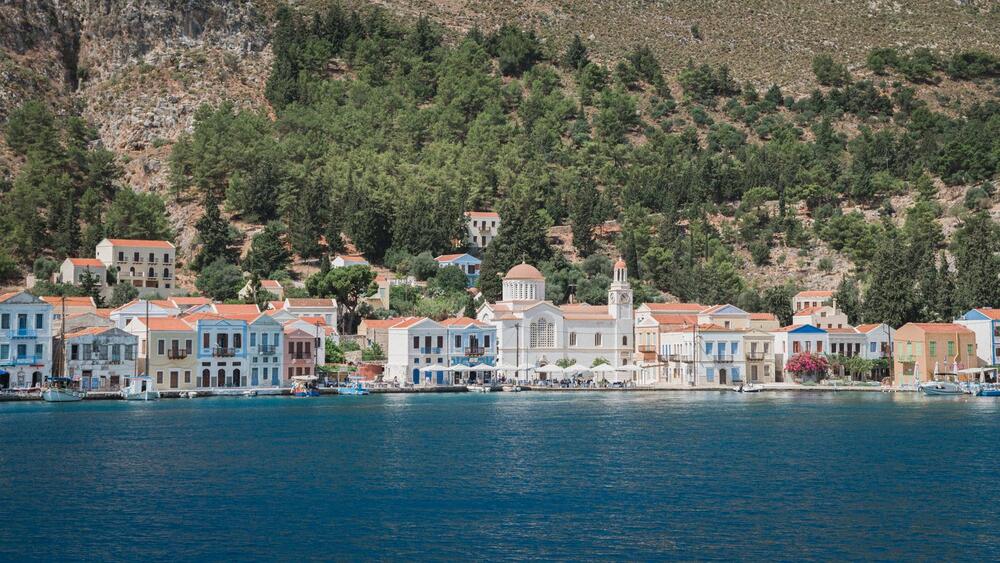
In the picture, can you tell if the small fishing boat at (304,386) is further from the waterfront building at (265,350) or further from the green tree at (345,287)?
the green tree at (345,287)

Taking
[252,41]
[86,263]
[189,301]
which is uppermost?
[252,41]

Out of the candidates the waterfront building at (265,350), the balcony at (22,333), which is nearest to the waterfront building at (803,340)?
the waterfront building at (265,350)

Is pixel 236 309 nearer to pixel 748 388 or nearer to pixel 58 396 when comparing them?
pixel 58 396

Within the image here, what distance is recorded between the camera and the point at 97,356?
83.0 meters

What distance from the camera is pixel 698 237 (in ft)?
410

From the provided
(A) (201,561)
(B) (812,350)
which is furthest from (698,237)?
(A) (201,561)

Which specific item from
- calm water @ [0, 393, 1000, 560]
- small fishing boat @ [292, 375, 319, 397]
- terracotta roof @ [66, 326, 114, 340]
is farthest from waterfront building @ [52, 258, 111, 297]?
calm water @ [0, 393, 1000, 560]

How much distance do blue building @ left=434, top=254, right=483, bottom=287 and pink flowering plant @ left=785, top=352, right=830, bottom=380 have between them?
103 feet

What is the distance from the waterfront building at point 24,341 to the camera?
263ft

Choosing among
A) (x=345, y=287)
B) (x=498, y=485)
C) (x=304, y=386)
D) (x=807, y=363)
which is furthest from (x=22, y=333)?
(x=807, y=363)

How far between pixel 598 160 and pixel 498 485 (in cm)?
10659

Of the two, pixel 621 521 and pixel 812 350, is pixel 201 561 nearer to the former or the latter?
pixel 621 521

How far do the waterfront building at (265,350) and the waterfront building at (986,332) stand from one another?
154 ft

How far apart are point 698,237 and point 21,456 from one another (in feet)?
276
